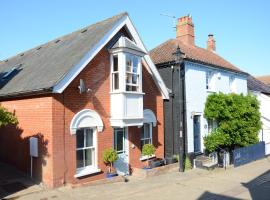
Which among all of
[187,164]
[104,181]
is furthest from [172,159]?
[104,181]

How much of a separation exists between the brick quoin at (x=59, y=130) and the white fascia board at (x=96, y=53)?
486 mm

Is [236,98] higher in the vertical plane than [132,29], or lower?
lower

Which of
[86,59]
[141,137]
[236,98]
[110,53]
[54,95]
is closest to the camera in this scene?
[54,95]

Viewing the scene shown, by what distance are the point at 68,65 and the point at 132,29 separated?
418cm

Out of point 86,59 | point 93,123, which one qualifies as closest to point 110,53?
point 86,59

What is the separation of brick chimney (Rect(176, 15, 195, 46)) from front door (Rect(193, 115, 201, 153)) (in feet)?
21.1

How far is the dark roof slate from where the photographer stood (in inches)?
501

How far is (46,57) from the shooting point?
16359 millimetres

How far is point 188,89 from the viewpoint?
733 inches

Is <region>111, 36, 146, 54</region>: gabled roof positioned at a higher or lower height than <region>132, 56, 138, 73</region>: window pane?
higher

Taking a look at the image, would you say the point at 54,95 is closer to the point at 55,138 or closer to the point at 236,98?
the point at 55,138

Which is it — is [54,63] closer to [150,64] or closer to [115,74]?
[115,74]

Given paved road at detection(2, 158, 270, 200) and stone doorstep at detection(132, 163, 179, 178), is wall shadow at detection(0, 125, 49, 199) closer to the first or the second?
paved road at detection(2, 158, 270, 200)

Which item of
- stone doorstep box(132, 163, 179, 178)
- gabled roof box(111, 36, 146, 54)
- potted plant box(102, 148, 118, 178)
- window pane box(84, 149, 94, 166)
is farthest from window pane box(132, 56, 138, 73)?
stone doorstep box(132, 163, 179, 178)
